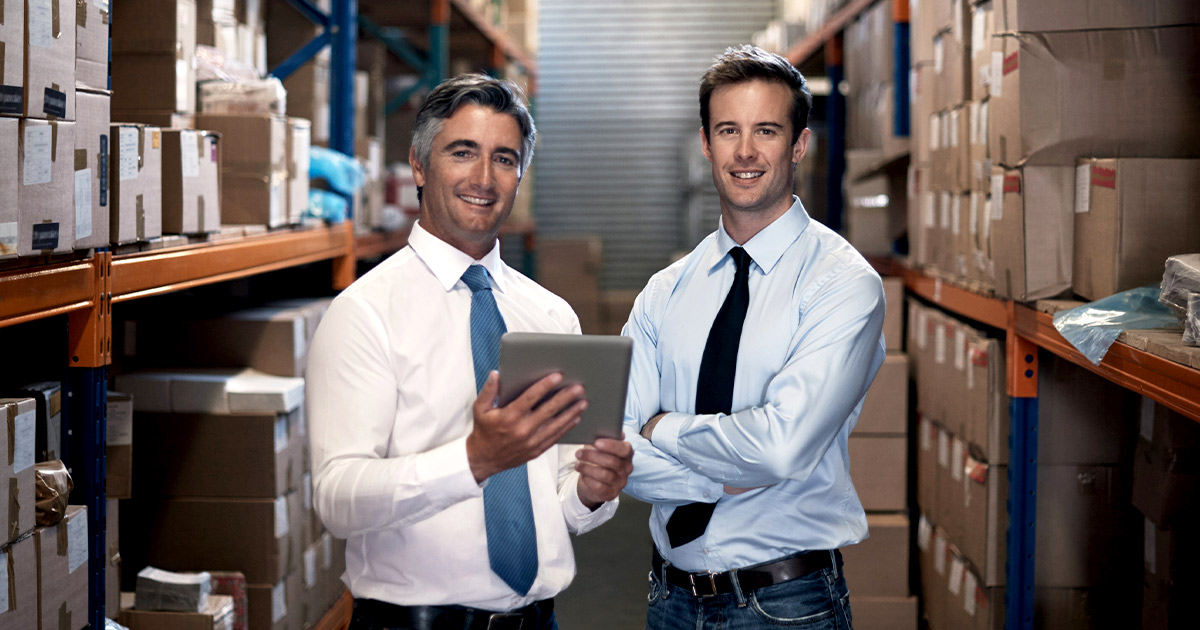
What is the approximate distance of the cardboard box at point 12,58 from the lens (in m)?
1.83

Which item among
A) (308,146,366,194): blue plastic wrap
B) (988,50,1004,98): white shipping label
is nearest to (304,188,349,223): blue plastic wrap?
(308,146,366,194): blue plastic wrap

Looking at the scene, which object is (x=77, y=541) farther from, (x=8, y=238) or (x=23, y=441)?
(x=8, y=238)

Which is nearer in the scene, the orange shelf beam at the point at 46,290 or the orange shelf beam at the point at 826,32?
the orange shelf beam at the point at 46,290

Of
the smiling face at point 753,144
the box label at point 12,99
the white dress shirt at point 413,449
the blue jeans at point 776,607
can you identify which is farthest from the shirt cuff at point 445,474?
the box label at point 12,99

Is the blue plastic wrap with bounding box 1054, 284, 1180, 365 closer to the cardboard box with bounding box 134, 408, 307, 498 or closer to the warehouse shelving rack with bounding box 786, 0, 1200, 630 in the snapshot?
the warehouse shelving rack with bounding box 786, 0, 1200, 630

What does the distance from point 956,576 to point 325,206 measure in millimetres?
2799

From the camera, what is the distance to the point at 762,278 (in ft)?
6.93

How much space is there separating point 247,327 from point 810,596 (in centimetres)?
241

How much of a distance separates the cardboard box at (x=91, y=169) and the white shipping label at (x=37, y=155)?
13 cm

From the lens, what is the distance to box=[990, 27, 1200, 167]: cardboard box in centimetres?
274

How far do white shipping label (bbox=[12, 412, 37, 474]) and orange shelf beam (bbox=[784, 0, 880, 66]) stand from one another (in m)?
4.45

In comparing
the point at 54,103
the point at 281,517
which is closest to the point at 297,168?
the point at 281,517

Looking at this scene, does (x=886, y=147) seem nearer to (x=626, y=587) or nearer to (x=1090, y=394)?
(x=1090, y=394)

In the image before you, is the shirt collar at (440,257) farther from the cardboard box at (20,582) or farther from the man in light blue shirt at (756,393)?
Answer: the cardboard box at (20,582)
